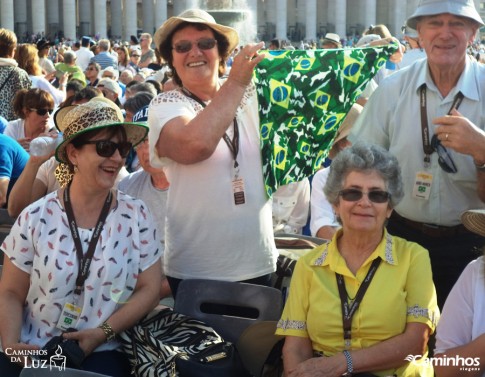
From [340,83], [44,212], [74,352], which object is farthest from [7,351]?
[340,83]

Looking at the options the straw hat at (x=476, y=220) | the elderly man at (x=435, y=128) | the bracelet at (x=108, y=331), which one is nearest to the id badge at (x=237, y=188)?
the elderly man at (x=435, y=128)

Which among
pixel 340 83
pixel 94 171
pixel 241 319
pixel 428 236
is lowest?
pixel 241 319

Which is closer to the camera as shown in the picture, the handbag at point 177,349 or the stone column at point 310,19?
the handbag at point 177,349

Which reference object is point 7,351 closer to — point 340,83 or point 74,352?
point 74,352

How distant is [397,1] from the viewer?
75938mm

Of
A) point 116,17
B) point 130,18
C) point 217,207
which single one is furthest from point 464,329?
point 116,17

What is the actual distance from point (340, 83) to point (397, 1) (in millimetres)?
73549

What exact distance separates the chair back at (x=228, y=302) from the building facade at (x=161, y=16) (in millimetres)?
47383

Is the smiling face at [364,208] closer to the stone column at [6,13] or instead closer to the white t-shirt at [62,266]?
the white t-shirt at [62,266]

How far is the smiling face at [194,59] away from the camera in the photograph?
464 cm

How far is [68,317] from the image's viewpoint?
4309 mm

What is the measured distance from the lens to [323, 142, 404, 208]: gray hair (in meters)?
4.21

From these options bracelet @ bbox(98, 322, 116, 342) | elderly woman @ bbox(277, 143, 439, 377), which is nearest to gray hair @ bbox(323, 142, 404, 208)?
elderly woman @ bbox(277, 143, 439, 377)

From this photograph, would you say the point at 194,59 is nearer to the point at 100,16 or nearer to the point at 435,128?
the point at 435,128
